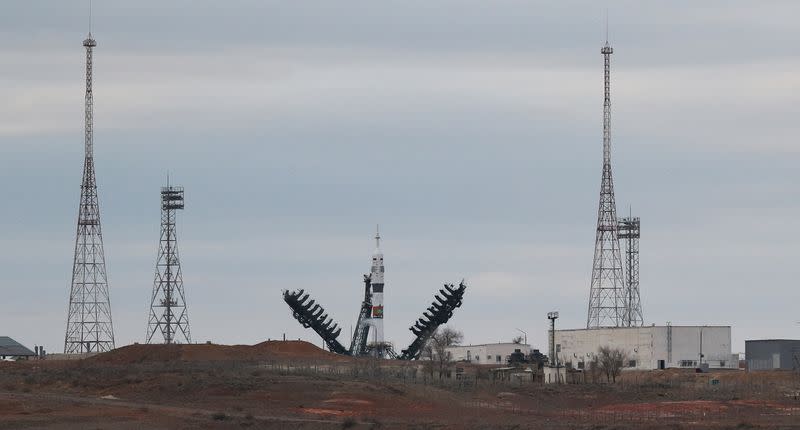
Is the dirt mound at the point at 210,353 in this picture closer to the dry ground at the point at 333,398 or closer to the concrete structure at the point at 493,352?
the dry ground at the point at 333,398

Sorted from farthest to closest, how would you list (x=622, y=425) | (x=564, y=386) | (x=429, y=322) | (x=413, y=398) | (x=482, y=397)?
(x=429, y=322) → (x=564, y=386) → (x=482, y=397) → (x=413, y=398) → (x=622, y=425)

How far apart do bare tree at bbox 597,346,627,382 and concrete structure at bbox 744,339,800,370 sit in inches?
498

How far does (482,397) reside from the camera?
93.5m

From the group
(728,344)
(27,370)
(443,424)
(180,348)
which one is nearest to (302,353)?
(180,348)

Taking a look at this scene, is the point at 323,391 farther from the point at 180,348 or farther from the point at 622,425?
the point at 180,348

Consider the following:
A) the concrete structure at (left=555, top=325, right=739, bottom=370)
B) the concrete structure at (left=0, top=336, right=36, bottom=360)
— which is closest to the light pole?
the concrete structure at (left=555, top=325, right=739, bottom=370)

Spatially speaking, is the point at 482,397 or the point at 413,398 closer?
the point at 413,398

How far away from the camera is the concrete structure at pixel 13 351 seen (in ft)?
507

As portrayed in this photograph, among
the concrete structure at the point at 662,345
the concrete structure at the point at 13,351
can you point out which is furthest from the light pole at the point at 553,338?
the concrete structure at the point at 13,351

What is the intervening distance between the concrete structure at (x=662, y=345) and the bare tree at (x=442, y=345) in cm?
982

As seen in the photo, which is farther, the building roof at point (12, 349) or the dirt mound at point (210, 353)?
the building roof at point (12, 349)

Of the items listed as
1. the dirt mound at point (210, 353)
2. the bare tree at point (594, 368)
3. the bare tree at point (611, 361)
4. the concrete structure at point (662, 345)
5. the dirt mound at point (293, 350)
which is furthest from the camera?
the concrete structure at point (662, 345)

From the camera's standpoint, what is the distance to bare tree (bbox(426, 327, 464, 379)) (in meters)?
123

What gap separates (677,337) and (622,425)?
65343 millimetres
